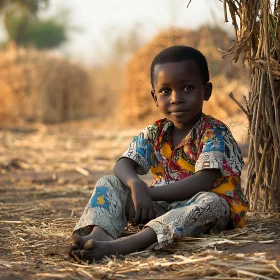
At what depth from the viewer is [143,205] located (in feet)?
8.61

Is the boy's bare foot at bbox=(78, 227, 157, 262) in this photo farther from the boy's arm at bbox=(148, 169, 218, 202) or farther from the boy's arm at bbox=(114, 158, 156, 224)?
the boy's arm at bbox=(148, 169, 218, 202)

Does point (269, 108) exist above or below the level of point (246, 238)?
above

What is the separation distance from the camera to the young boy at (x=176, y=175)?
8.45 feet

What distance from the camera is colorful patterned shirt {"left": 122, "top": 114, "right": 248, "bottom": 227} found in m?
2.75

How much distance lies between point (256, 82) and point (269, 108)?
176 millimetres

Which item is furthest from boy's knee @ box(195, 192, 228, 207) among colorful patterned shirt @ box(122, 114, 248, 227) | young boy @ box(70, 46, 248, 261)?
colorful patterned shirt @ box(122, 114, 248, 227)

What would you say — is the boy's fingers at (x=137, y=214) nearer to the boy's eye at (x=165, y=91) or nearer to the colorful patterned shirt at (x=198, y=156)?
the colorful patterned shirt at (x=198, y=156)

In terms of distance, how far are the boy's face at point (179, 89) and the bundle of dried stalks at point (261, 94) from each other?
1.17 feet

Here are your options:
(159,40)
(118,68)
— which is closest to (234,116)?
(159,40)

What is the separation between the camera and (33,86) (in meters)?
16.8

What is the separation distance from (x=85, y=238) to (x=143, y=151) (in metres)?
0.70

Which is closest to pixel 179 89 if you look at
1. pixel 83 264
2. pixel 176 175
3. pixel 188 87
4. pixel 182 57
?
pixel 188 87

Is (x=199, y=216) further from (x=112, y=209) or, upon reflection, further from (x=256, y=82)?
(x=256, y=82)

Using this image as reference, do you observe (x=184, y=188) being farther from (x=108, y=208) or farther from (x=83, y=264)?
(x=83, y=264)
